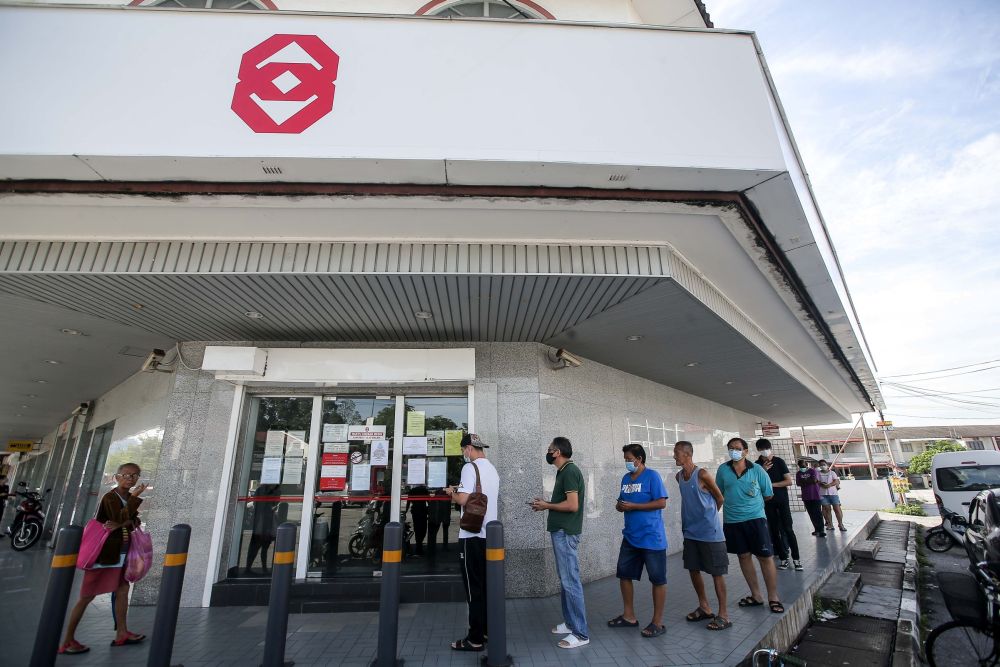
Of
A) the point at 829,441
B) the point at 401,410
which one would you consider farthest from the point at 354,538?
the point at 829,441

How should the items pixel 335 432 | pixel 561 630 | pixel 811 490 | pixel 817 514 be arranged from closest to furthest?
pixel 561 630
pixel 335 432
pixel 811 490
pixel 817 514

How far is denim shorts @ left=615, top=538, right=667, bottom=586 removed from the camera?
4.18 meters

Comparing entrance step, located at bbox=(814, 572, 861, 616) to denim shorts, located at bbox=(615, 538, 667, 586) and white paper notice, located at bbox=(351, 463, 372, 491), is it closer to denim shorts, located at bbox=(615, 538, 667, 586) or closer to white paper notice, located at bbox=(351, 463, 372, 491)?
denim shorts, located at bbox=(615, 538, 667, 586)

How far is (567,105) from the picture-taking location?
3785 mm

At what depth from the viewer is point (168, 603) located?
10.7 ft

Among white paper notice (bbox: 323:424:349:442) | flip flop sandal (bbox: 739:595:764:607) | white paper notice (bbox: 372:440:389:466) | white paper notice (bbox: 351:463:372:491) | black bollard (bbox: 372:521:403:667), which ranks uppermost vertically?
white paper notice (bbox: 323:424:349:442)

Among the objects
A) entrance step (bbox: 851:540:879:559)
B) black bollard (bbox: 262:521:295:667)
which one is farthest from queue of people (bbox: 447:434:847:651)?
entrance step (bbox: 851:540:879:559)

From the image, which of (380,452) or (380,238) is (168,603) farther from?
(380,238)

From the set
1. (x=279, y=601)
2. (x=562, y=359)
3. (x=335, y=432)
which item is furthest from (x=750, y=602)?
(x=335, y=432)

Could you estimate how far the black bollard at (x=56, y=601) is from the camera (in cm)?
314

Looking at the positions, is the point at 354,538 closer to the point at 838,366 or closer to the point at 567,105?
the point at 567,105

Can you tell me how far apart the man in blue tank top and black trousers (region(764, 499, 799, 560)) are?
9.07 ft

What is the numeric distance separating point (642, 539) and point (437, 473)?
112 inches

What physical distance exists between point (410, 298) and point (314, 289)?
958 mm
